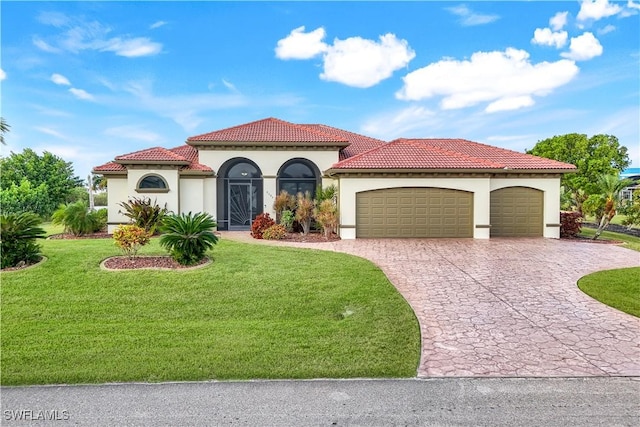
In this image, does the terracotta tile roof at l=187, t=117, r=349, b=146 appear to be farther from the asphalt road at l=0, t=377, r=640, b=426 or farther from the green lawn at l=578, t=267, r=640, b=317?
the asphalt road at l=0, t=377, r=640, b=426

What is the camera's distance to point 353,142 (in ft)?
76.4

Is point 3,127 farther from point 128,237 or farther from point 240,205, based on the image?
point 128,237

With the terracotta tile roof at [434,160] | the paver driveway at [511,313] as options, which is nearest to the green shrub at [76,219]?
the terracotta tile roof at [434,160]

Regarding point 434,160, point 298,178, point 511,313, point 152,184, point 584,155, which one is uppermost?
point 584,155

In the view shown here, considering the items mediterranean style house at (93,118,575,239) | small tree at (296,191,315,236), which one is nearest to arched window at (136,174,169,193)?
mediterranean style house at (93,118,575,239)

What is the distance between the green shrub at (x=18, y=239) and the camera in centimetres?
959

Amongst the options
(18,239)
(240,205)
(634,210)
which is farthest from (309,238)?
(634,210)

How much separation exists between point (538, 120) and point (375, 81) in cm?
1364

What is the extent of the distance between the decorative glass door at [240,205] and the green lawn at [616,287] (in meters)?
15.4

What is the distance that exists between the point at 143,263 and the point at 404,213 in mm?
11404

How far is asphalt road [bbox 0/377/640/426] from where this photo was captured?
3.84 m

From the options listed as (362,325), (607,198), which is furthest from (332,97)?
(362,325)

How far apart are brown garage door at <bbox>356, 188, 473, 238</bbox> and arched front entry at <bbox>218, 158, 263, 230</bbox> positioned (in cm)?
624

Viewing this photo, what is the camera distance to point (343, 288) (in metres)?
8.67
